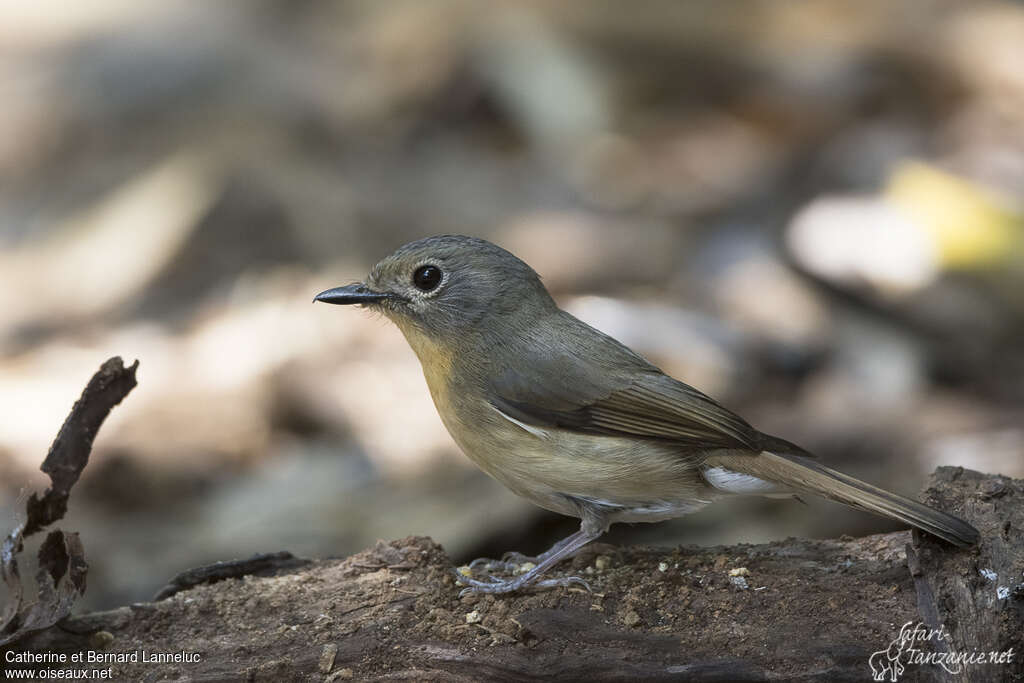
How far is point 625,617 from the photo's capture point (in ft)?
11.9

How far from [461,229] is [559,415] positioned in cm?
489

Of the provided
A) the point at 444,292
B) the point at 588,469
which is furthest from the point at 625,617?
the point at 444,292

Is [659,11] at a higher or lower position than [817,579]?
higher

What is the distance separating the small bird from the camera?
396 cm

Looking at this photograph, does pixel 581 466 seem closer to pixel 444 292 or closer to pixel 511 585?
pixel 511 585

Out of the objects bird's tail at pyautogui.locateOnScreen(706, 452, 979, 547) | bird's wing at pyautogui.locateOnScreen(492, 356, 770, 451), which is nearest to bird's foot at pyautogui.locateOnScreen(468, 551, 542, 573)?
bird's wing at pyautogui.locateOnScreen(492, 356, 770, 451)

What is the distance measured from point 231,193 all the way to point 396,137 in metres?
1.84

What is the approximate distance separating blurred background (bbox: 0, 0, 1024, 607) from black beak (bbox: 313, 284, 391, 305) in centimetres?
138

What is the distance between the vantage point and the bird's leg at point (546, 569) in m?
3.83

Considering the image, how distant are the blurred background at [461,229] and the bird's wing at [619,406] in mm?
1288

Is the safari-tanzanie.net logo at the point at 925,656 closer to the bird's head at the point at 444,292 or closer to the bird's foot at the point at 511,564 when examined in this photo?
the bird's foot at the point at 511,564

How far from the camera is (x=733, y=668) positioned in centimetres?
340

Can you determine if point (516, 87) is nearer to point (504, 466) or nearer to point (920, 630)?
point (504, 466)

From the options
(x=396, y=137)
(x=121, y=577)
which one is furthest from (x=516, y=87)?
(x=121, y=577)
